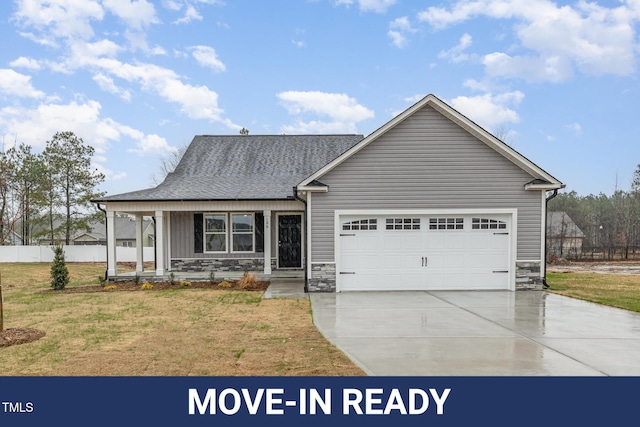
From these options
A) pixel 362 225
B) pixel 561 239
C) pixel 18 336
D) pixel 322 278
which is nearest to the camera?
pixel 18 336

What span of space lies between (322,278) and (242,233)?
512cm

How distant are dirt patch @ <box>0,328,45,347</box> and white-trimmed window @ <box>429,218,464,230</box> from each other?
32.2ft

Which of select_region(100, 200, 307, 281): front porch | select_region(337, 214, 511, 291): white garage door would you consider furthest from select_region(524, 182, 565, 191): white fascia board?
select_region(100, 200, 307, 281): front porch

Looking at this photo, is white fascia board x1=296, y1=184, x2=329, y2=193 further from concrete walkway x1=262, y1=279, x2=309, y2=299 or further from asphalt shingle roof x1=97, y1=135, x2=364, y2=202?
concrete walkway x1=262, y1=279, x2=309, y2=299

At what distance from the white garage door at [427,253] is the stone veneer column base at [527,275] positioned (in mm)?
331

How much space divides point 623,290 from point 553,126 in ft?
42.7

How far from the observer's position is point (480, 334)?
282 inches

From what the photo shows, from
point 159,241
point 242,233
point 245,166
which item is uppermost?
point 245,166

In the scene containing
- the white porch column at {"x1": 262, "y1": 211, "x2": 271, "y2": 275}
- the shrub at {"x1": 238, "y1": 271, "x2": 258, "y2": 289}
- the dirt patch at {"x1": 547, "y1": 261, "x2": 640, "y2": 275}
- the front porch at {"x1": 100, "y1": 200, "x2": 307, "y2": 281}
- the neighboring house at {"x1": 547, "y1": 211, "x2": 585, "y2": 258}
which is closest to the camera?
the shrub at {"x1": 238, "y1": 271, "x2": 258, "y2": 289}

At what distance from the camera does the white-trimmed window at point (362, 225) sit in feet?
40.7

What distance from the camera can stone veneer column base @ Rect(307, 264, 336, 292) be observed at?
12.3 meters

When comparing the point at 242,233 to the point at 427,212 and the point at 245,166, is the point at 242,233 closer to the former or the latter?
the point at 245,166

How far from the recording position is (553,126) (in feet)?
77.2

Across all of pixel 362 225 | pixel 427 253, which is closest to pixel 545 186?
pixel 427 253
